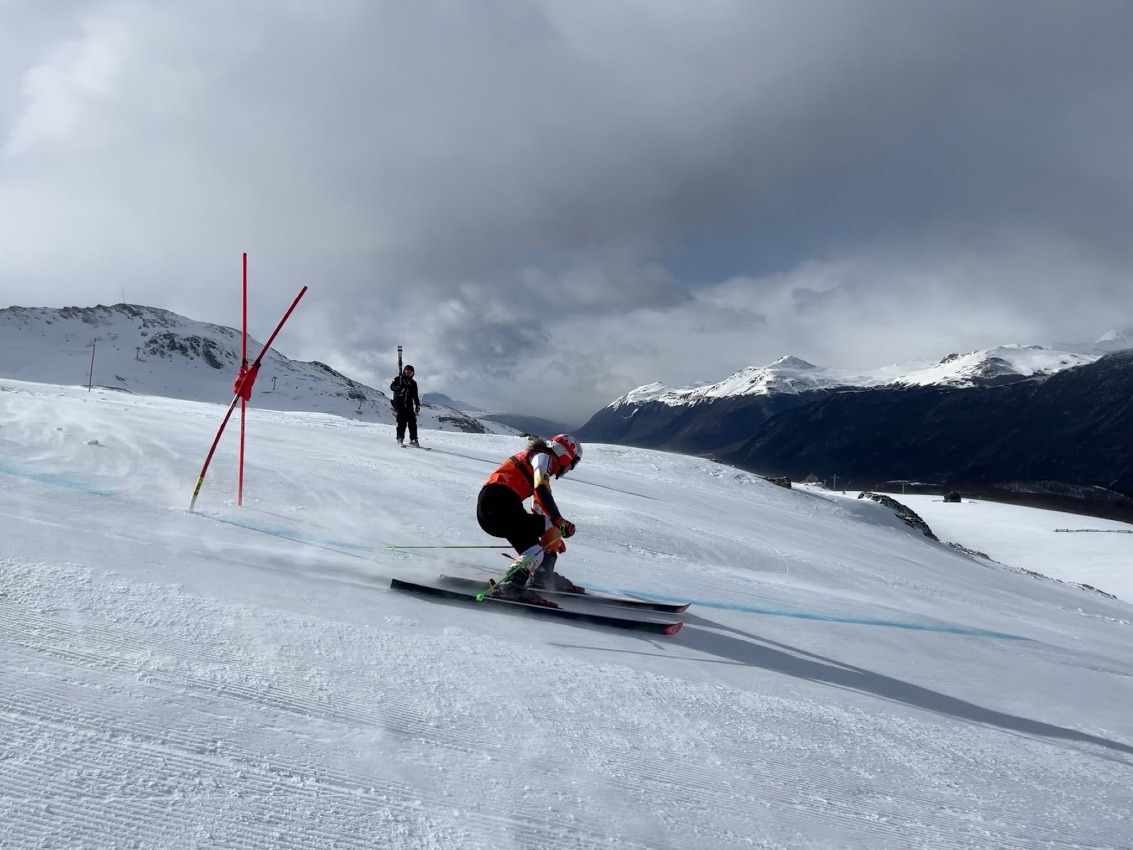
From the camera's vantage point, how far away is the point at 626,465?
68.5 feet

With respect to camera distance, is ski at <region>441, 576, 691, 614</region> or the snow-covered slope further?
ski at <region>441, 576, 691, 614</region>

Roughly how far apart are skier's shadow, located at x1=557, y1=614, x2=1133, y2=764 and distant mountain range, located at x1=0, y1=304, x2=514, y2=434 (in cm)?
10996

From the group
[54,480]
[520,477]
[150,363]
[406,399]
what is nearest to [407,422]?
[406,399]

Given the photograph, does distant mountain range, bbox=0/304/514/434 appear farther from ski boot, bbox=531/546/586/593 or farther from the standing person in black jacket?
ski boot, bbox=531/546/586/593

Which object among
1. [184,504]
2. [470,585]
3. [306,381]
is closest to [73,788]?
[470,585]

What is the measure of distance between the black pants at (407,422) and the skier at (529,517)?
9668mm

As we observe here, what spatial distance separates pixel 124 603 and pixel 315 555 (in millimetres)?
2371

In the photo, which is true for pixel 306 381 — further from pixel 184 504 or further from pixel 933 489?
pixel 184 504

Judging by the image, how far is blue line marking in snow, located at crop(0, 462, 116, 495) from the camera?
22.6 ft

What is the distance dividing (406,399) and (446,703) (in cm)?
1265

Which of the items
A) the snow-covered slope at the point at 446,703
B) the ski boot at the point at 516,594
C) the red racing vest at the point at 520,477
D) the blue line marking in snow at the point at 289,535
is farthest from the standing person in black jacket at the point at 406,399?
the ski boot at the point at 516,594

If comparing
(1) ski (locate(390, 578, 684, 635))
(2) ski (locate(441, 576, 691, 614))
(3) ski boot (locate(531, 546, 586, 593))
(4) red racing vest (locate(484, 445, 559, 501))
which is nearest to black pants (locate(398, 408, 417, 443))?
(4) red racing vest (locate(484, 445, 559, 501))

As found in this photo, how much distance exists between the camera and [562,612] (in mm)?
5898

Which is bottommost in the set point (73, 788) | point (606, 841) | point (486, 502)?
point (606, 841)
